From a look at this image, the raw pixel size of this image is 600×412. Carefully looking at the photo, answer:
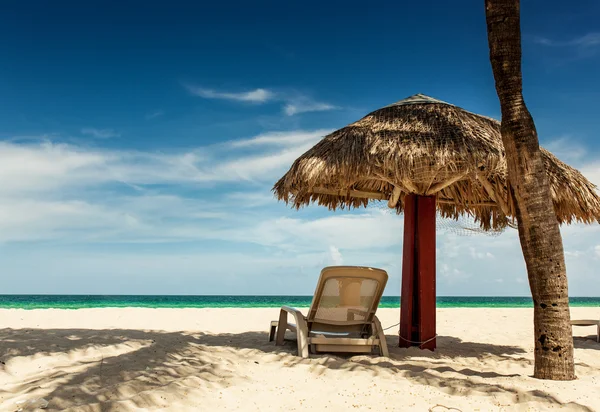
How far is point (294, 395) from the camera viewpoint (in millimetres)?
3588

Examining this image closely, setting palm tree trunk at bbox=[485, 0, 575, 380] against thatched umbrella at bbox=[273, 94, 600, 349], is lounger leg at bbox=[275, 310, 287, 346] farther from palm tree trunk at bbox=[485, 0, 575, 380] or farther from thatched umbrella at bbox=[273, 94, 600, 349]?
palm tree trunk at bbox=[485, 0, 575, 380]

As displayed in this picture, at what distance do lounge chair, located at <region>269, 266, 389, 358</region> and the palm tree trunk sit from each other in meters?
1.65

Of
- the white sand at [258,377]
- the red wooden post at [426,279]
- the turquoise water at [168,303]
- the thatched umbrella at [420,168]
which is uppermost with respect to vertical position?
the thatched umbrella at [420,168]

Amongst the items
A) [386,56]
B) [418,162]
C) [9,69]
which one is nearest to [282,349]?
[418,162]

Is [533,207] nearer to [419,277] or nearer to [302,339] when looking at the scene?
[419,277]

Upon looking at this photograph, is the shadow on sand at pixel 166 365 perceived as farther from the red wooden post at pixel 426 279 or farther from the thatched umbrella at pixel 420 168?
the thatched umbrella at pixel 420 168

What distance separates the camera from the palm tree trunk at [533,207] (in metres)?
4.00

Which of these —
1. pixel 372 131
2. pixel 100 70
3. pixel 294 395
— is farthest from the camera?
pixel 100 70

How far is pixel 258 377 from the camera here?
411 cm

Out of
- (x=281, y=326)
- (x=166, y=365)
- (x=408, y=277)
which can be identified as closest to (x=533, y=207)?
(x=408, y=277)

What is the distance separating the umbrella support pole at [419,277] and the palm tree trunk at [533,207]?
1.70 metres

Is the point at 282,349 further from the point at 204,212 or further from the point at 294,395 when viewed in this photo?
the point at 204,212

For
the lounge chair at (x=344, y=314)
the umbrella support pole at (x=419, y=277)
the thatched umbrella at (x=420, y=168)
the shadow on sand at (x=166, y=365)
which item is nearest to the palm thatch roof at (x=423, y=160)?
the thatched umbrella at (x=420, y=168)

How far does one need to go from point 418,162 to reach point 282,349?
8.20 ft
